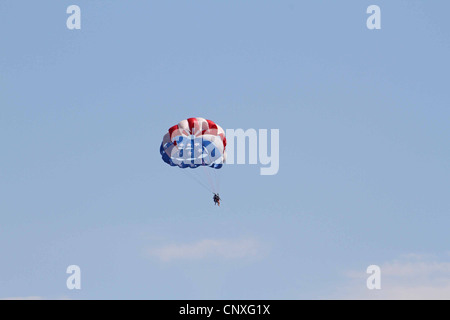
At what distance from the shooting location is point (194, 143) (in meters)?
85.8

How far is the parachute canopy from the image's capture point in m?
85.6

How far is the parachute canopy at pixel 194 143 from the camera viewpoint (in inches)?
3369
